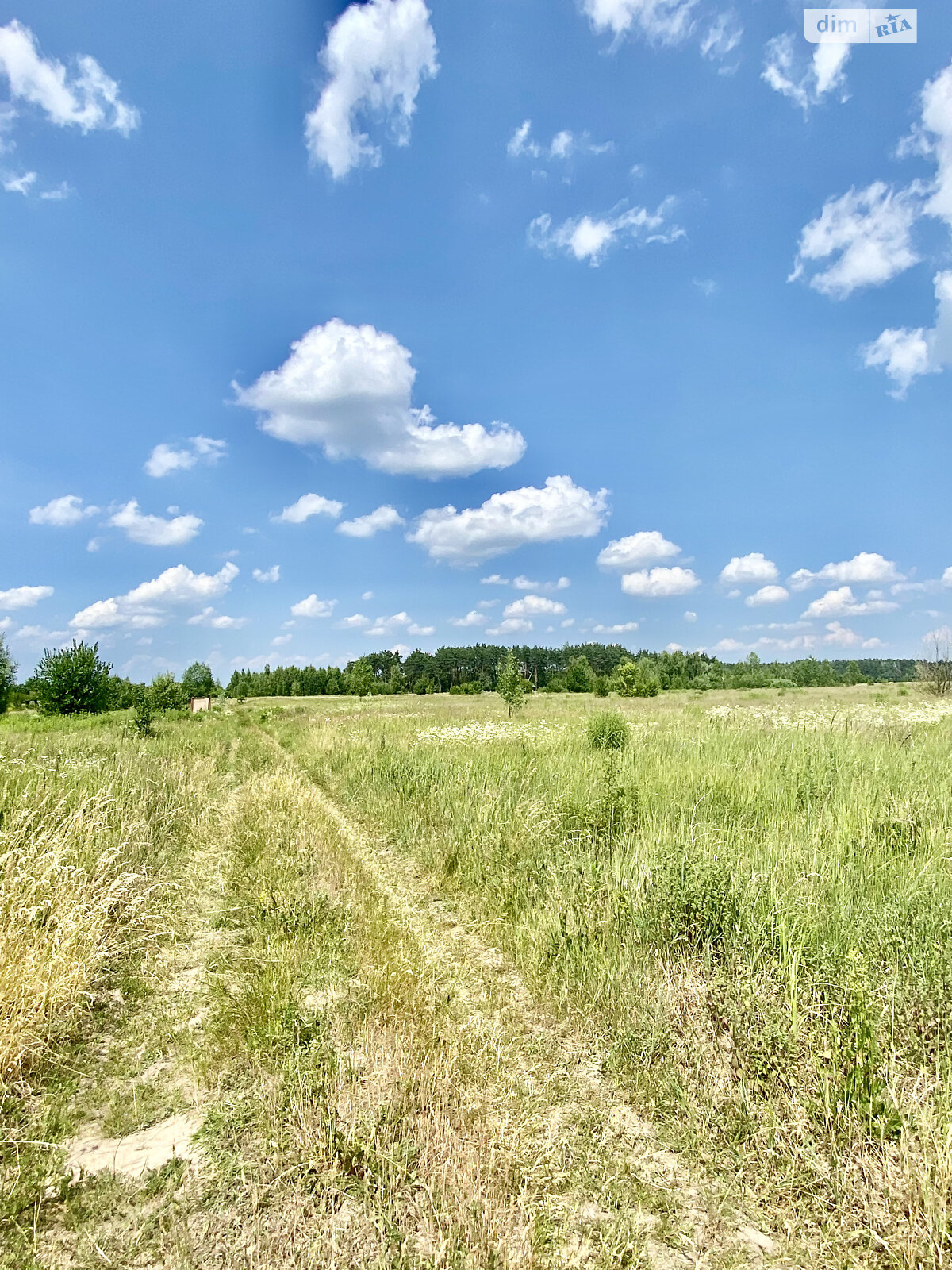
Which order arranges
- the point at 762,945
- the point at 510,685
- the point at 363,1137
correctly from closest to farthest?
the point at 363,1137 < the point at 762,945 < the point at 510,685

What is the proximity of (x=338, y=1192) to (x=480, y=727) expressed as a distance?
619 inches

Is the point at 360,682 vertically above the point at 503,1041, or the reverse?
the point at 360,682

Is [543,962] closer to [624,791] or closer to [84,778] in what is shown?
[624,791]

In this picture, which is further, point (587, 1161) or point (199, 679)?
point (199, 679)

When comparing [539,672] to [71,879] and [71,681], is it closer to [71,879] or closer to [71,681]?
[71,681]

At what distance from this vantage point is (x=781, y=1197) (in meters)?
2.63

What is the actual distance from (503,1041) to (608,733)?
987cm

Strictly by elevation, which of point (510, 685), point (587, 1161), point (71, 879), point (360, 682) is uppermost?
point (510, 685)

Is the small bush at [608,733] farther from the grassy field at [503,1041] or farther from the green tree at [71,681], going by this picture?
the green tree at [71,681]

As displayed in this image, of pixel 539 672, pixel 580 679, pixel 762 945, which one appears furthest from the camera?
pixel 539 672

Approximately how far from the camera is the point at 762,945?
3.81m

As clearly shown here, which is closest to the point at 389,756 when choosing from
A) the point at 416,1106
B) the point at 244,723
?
the point at 416,1106

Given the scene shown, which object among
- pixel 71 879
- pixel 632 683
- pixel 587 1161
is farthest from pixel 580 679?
pixel 587 1161

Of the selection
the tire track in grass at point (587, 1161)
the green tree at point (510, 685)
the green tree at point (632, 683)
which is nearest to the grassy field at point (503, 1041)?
the tire track in grass at point (587, 1161)
